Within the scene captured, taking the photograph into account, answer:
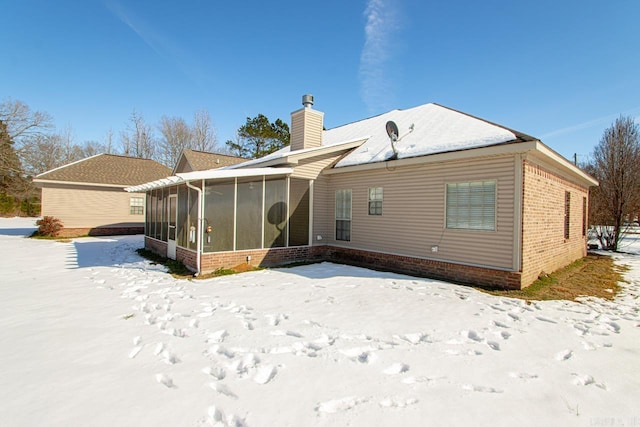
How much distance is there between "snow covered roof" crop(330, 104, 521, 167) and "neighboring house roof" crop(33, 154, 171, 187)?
13863 mm

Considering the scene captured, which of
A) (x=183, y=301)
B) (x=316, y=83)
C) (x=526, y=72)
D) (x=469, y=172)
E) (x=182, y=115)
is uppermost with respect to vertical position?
(x=182, y=115)

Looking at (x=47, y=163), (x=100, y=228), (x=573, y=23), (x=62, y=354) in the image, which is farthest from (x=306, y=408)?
(x=47, y=163)

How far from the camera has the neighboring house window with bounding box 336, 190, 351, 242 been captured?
10.1m

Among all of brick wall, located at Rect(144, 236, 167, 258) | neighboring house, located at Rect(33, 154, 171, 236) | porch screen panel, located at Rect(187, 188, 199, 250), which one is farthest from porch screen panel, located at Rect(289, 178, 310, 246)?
neighboring house, located at Rect(33, 154, 171, 236)

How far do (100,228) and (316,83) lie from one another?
49.0 feet

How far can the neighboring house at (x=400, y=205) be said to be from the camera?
6.77 metres

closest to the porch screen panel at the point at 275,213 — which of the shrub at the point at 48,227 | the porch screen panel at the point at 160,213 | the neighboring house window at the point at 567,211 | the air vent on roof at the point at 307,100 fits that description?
the air vent on roof at the point at 307,100

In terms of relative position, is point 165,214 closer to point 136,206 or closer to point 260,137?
point 136,206

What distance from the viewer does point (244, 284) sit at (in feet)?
23.1

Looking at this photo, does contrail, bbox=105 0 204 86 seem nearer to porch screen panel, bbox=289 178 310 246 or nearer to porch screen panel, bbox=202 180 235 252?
porch screen panel, bbox=202 180 235 252

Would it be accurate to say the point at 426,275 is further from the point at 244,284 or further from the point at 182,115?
the point at 182,115

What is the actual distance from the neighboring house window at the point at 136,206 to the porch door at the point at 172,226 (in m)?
10.9

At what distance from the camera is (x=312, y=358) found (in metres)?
3.48

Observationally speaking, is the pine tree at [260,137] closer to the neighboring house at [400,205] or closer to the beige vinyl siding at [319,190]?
the neighboring house at [400,205]
